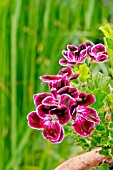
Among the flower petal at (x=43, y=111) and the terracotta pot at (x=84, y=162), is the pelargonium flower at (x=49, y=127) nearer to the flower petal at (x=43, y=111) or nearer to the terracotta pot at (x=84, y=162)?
the flower petal at (x=43, y=111)

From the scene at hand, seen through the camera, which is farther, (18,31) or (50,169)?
(18,31)

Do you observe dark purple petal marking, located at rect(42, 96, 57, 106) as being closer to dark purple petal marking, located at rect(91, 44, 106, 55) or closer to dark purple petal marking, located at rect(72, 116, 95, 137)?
dark purple petal marking, located at rect(72, 116, 95, 137)

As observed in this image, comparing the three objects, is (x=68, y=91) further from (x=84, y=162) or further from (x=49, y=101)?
(x=84, y=162)

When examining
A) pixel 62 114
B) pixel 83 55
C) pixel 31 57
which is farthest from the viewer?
pixel 31 57

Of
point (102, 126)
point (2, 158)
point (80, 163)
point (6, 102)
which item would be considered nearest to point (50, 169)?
point (2, 158)

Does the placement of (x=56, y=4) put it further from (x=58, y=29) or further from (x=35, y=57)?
(x=35, y=57)

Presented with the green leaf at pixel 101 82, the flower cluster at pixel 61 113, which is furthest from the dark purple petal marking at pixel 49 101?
the green leaf at pixel 101 82

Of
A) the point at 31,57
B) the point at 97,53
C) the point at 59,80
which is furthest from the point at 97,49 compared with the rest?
the point at 31,57
